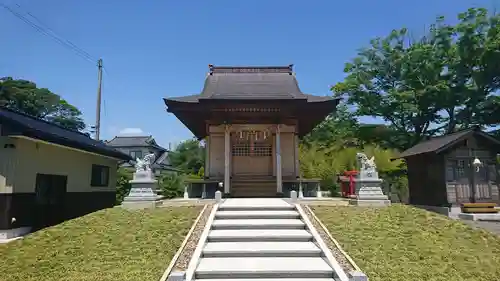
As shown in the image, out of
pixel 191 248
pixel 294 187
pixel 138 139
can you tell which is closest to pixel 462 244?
pixel 191 248

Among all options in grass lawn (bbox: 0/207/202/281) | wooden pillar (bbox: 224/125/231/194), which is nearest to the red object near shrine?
wooden pillar (bbox: 224/125/231/194)

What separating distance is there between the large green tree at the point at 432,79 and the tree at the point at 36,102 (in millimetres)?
27432

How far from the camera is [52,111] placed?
40156mm

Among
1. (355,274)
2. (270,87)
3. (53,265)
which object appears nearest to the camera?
(355,274)

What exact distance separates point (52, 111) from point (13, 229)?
36511 millimetres

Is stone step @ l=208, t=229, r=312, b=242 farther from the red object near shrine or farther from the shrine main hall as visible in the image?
the red object near shrine

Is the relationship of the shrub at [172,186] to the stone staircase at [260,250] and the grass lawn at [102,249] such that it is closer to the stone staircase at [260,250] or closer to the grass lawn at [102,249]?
the grass lawn at [102,249]

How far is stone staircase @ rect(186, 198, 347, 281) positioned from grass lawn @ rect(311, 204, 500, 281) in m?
0.73

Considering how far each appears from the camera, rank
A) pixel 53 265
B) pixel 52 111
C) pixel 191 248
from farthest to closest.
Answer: pixel 52 111
pixel 191 248
pixel 53 265

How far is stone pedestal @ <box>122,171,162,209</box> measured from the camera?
916cm

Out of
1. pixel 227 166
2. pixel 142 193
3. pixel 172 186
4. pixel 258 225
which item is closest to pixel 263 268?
pixel 258 225

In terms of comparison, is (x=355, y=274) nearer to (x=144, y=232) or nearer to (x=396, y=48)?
(x=144, y=232)

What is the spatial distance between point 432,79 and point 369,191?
15.1m

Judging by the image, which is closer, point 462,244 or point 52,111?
point 462,244
